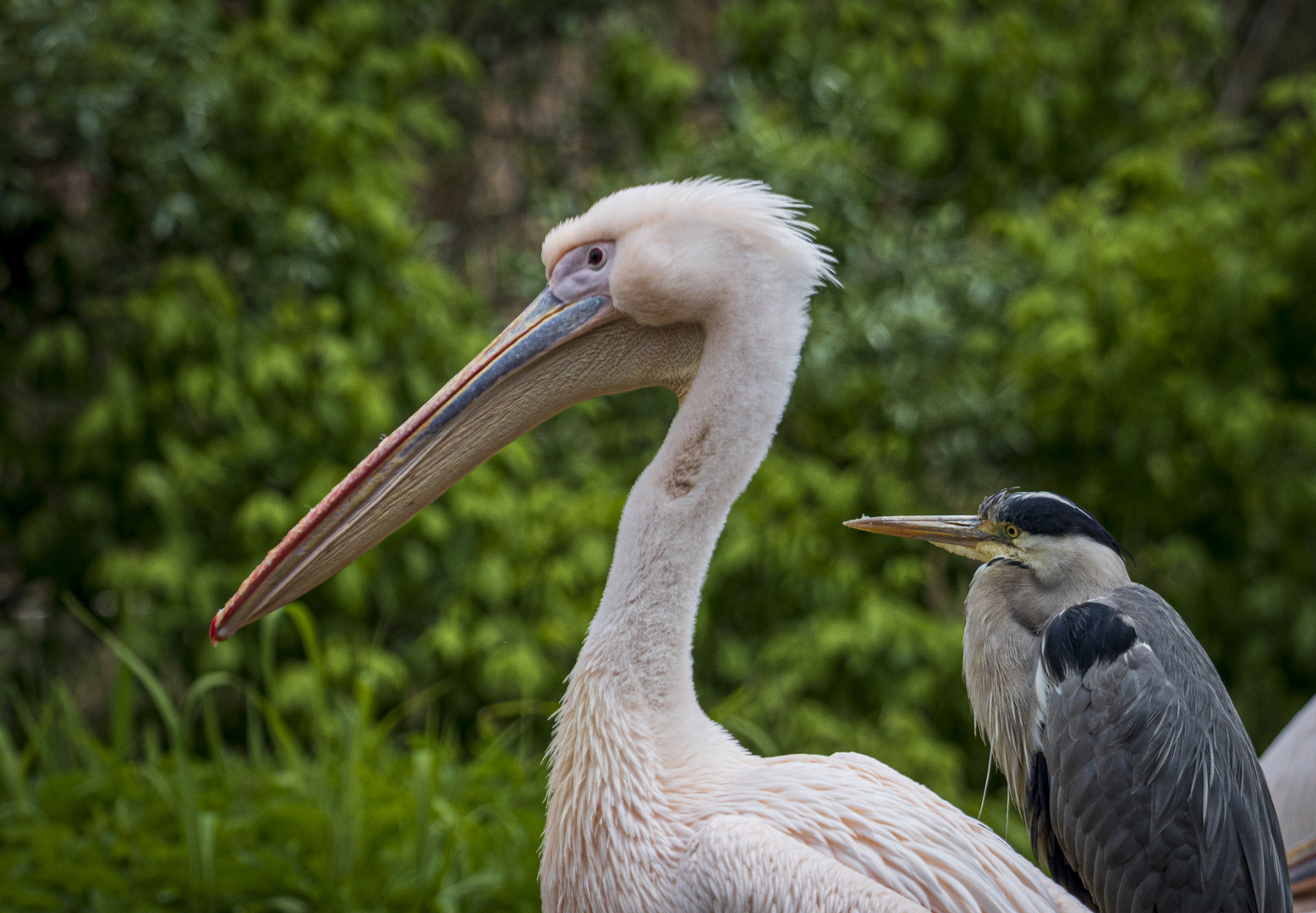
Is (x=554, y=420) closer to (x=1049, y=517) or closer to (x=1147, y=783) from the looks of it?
(x=1049, y=517)

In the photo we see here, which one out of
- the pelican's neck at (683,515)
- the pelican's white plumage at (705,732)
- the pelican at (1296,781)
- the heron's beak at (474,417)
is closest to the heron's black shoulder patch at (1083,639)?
the pelican's white plumage at (705,732)

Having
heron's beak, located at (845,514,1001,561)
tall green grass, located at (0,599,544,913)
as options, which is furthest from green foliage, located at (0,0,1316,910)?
heron's beak, located at (845,514,1001,561)

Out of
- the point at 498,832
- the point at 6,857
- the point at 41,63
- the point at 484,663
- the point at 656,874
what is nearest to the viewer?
the point at 656,874

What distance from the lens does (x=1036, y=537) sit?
1.88 metres

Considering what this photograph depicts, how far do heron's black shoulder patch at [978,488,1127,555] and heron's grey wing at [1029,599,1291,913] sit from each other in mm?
143

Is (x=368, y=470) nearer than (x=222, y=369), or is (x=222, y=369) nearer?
(x=368, y=470)

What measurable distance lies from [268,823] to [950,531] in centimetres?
182

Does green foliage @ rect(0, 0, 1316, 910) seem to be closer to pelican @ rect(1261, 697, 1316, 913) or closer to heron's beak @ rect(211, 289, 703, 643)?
pelican @ rect(1261, 697, 1316, 913)

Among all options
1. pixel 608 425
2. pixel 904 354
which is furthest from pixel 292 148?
pixel 904 354

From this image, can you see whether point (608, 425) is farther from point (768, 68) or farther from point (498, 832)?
point (498, 832)

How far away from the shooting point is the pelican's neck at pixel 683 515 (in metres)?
1.78

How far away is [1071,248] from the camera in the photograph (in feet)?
13.9

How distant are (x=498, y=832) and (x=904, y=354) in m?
2.39

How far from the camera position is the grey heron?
1.70 metres
